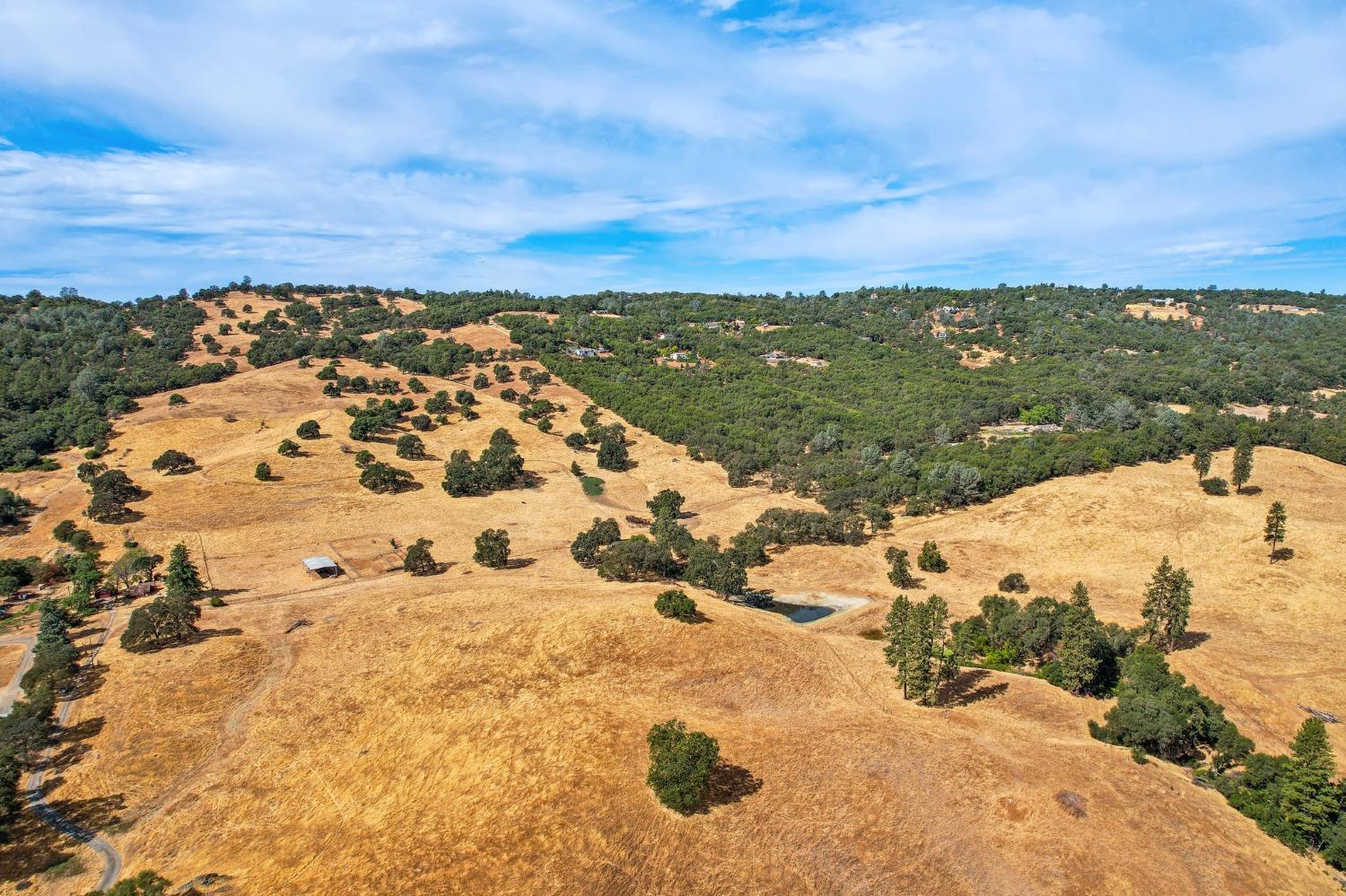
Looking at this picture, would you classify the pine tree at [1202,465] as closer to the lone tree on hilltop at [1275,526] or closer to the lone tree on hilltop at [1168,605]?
the lone tree on hilltop at [1275,526]

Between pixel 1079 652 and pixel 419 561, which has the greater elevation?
pixel 419 561

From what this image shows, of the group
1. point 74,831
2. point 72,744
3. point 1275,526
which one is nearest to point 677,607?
point 74,831

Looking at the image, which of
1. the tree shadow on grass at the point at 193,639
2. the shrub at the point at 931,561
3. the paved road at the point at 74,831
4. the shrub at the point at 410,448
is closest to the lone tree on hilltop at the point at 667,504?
the shrub at the point at 931,561

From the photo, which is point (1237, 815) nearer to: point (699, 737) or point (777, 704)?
point (777, 704)

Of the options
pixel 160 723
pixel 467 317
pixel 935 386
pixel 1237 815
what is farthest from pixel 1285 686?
pixel 467 317

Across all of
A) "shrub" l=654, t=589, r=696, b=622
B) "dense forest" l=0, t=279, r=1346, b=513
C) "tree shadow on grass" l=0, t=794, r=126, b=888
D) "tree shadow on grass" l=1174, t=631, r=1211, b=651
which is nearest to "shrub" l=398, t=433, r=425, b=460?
"dense forest" l=0, t=279, r=1346, b=513

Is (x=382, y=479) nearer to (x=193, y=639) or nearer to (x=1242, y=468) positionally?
(x=193, y=639)
